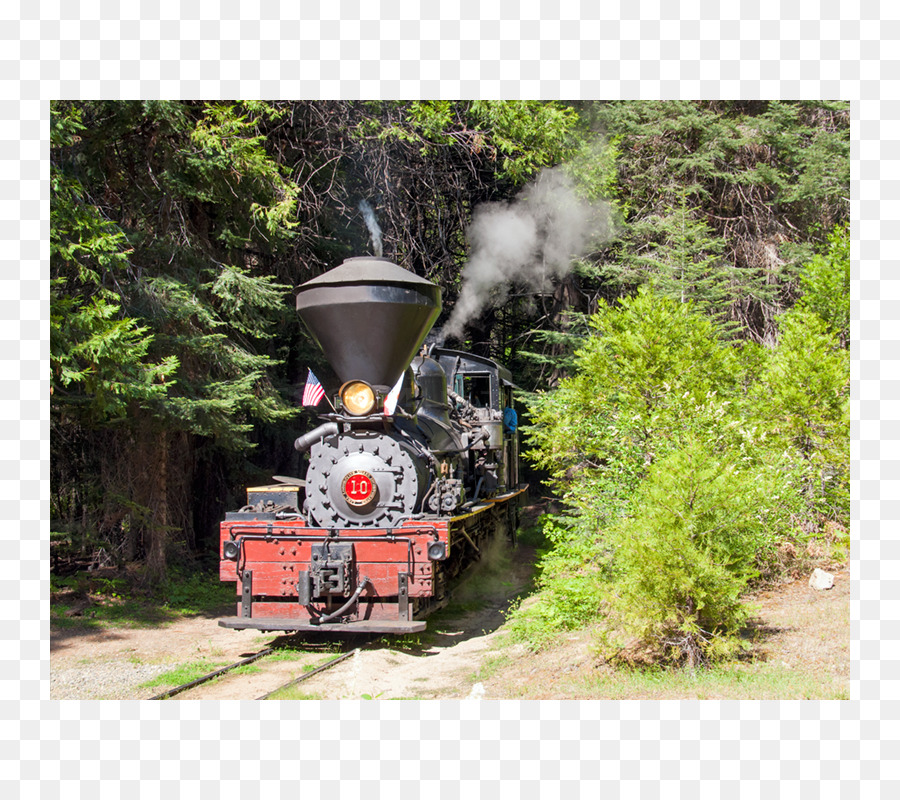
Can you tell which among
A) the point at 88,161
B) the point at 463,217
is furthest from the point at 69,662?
the point at 463,217

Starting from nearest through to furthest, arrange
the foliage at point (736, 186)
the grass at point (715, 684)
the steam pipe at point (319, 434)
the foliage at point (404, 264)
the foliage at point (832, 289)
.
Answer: the grass at point (715, 684), the steam pipe at point (319, 434), the foliage at point (404, 264), the foliage at point (832, 289), the foliage at point (736, 186)

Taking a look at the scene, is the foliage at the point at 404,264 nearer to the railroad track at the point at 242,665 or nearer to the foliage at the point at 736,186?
the foliage at the point at 736,186

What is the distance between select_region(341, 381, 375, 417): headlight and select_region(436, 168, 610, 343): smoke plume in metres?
7.27

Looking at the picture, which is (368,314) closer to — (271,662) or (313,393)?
(313,393)

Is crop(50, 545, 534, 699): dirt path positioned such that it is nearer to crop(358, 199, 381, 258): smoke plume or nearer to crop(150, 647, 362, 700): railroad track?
crop(150, 647, 362, 700): railroad track

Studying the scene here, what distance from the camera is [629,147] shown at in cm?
1395

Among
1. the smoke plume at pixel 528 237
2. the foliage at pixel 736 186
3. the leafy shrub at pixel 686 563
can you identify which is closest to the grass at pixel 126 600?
the leafy shrub at pixel 686 563

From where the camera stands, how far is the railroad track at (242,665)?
5.60m

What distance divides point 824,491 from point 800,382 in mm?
1245

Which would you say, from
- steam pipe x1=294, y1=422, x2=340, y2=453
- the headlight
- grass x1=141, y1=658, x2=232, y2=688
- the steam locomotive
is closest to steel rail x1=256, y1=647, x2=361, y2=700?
the steam locomotive

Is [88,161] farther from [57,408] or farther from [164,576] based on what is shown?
[164,576]

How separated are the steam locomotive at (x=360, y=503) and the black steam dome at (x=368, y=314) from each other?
0.01 meters

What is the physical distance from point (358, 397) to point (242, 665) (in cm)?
263

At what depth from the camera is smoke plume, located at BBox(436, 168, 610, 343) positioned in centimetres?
1361
